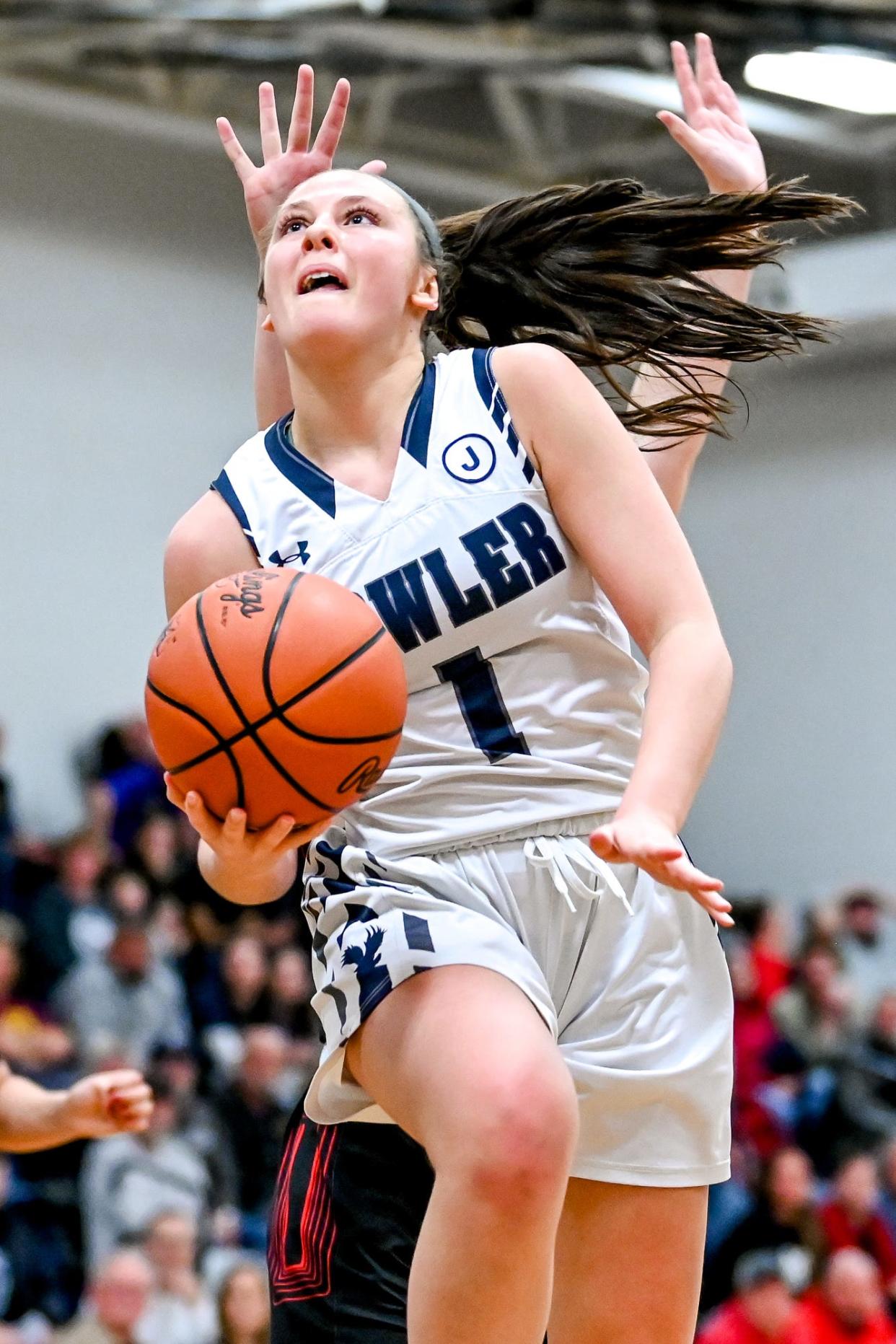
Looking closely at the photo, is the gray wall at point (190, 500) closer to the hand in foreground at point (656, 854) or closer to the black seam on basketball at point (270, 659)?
the black seam on basketball at point (270, 659)

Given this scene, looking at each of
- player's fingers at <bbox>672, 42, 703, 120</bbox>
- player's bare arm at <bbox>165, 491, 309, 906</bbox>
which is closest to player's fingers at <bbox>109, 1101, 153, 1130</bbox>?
player's bare arm at <bbox>165, 491, 309, 906</bbox>

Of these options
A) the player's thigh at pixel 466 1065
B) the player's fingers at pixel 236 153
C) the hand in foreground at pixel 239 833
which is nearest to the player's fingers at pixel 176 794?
the hand in foreground at pixel 239 833

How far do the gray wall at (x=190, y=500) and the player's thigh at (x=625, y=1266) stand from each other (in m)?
7.89

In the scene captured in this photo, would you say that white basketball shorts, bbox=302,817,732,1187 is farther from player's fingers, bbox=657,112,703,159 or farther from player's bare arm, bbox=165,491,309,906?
player's fingers, bbox=657,112,703,159

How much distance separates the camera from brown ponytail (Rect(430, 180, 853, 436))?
10.1 feet

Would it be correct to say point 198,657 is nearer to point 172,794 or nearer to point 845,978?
point 172,794

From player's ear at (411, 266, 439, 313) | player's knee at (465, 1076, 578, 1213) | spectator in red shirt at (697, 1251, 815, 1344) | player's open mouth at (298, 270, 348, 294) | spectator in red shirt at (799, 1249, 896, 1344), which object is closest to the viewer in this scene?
player's knee at (465, 1076, 578, 1213)

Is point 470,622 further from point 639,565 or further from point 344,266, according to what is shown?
point 344,266

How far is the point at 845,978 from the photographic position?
10383mm

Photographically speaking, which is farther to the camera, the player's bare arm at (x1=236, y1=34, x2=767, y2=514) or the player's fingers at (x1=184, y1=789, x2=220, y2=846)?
the player's bare arm at (x1=236, y1=34, x2=767, y2=514)

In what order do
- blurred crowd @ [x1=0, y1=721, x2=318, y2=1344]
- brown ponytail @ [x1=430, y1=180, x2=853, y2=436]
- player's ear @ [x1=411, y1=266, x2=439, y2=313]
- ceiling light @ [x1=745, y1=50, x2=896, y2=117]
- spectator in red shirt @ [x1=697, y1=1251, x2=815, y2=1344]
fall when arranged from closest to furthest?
player's ear @ [x1=411, y1=266, x2=439, y2=313] < brown ponytail @ [x1=430, y1=180, x2=853, y2=436] < blurred crowd @ [x1=0, y1=721, x2=318, y2=1344] < spectator in red shirt @ [x1=697, y1=1251, x2=815, y2=1344] < ceiling light @ [x1=745, y1=50, x2=896, y2=117]

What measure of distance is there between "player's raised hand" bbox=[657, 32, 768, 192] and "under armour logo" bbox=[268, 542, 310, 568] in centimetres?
113

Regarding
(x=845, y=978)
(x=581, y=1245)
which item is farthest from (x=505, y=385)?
(x=845, y=978)

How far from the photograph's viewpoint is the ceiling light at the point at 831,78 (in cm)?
988
